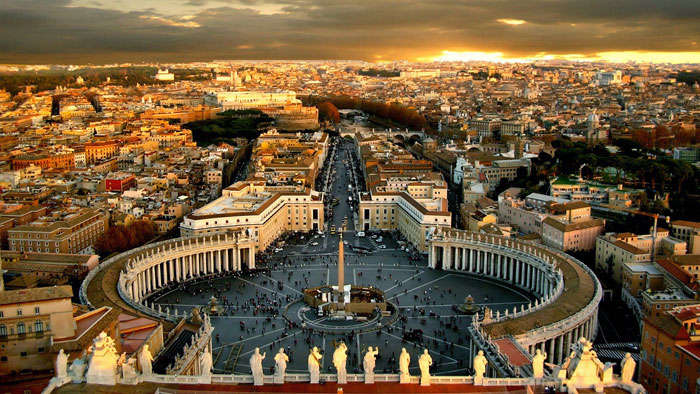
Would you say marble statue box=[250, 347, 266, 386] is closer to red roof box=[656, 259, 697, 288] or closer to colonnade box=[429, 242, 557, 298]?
colonnade box=[429, 242, 557, 298]

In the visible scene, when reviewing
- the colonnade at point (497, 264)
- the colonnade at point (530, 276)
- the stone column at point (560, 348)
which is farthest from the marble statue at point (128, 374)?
the colonnade at point (497, 264)

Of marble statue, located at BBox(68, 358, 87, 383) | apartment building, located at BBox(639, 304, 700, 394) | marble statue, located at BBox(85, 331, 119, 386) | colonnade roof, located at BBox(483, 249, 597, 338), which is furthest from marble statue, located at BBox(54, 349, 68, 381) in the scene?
apartment building, located at BBox(639, 304, 700, 394)

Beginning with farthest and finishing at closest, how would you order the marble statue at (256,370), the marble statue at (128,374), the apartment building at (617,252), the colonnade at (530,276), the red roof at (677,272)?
the apartment building at (617,252)
the red roof at (677,272)
the colonnade at (530,276)
the marble statue at (256,370)
the marble statue at (128,374)

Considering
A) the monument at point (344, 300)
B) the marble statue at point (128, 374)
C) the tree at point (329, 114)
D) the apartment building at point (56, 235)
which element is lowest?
the monument at point (344, 300)

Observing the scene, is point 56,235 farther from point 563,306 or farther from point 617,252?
point 617,252

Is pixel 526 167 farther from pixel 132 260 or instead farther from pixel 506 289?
pixel 132 260

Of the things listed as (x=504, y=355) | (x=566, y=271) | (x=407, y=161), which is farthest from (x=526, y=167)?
(x=504, y=355)

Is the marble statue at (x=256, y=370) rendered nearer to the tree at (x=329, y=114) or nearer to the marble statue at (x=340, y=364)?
the marble statue at (x=340, y=364)
